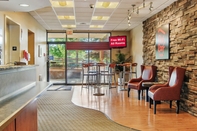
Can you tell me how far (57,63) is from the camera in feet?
36.3

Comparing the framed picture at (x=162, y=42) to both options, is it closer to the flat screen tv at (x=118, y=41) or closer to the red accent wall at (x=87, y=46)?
the flat screen tv at (x=118, y=41)

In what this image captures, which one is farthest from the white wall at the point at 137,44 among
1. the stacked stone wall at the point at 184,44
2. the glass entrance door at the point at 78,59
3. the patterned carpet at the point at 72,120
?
the patterned carpet at the point at 72,120

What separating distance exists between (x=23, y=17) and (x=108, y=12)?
109 inches

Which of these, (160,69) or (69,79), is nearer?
(160,69)

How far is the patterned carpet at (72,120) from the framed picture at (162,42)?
9.12 ft

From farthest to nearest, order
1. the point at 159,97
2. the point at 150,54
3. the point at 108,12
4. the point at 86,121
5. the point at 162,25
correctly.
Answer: the point at 150,54 → the point at 108,12 → the point at 162,25 → the point at 159,97 → the point at 86,121

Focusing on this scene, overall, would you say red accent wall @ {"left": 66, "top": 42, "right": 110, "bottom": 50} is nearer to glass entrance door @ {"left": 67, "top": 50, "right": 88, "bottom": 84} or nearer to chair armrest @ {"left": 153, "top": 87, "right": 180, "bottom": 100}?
glass entrance door @ {"left": 67, "top": 50, "right": 88, "bottom": 84}

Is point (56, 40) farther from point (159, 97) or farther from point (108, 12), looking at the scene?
point (159, 97)

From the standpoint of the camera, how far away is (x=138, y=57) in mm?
9422

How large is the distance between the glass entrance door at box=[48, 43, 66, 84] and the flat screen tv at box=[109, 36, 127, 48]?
2.62 m

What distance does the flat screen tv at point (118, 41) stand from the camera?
1015 centimetres

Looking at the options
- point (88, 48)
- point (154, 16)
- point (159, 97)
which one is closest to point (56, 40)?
point (88, 48)

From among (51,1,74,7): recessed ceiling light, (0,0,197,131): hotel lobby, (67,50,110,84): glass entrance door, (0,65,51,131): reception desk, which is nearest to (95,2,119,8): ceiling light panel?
(0,0,197,131): hotel lobby

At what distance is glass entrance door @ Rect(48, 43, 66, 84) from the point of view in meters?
11.0
